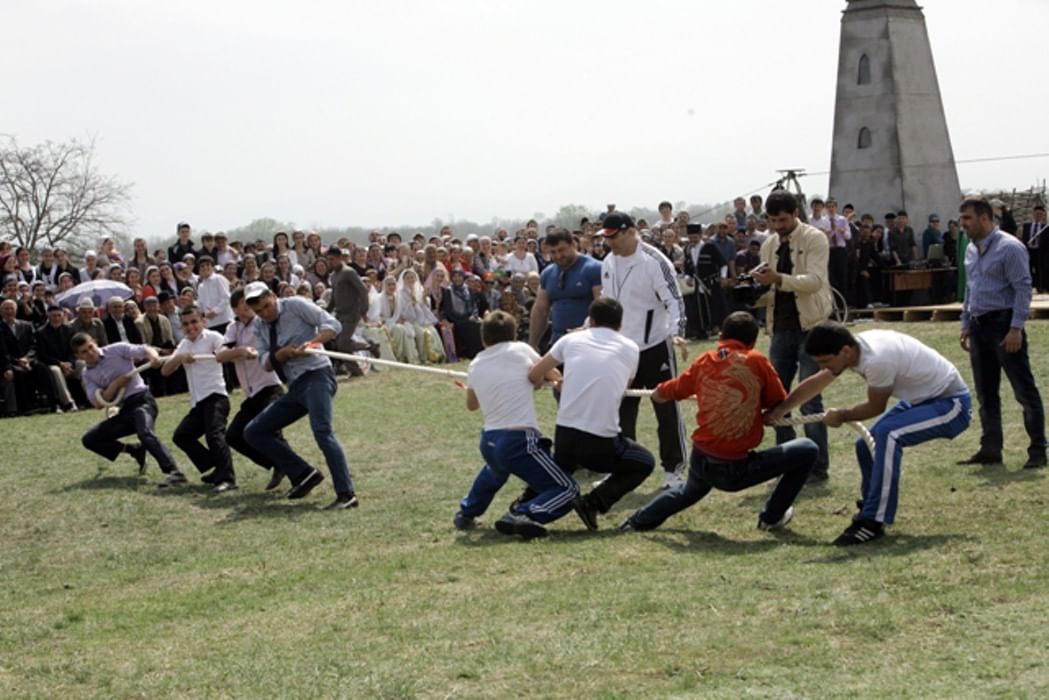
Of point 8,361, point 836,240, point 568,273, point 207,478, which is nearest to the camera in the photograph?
point 568,273

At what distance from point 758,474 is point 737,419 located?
0.38 m

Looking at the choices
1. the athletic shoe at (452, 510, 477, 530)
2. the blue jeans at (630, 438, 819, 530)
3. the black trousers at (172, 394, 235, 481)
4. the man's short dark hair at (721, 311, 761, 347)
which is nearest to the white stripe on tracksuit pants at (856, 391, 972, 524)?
the blue jeans at (630, 438, 819, 530)

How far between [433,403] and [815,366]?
7934 millimetres

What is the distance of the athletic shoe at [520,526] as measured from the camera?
1021 cm

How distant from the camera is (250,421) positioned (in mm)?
13508

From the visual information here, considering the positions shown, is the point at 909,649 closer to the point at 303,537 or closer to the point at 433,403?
the point at 303,537

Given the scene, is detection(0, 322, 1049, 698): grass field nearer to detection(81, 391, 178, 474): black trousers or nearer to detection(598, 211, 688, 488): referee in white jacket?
detection(598, 211, 688, 488): referee in white jacket

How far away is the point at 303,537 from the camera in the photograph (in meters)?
11.2

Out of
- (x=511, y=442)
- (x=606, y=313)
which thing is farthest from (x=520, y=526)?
(x=606, y=313)

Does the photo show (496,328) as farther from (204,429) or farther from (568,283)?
(204,429)

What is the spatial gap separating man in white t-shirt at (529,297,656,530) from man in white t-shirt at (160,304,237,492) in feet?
14.4

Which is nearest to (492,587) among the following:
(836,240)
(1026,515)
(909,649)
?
(909,649)

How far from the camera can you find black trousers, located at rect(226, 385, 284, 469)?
45.0 ft

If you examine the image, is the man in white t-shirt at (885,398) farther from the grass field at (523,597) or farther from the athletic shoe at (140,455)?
the athletic shoe at (140,455)
